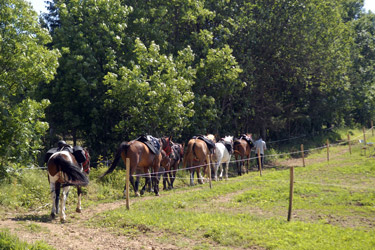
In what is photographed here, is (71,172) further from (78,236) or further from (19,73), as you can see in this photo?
(19,73)

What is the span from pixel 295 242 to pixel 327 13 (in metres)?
24.2

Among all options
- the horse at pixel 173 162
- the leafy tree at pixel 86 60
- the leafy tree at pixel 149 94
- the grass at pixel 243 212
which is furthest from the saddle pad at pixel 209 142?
the leafy tree at pixel 86 60

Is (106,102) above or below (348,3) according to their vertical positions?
below

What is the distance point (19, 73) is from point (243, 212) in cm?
903

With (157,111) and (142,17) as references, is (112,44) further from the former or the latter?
(157,111)

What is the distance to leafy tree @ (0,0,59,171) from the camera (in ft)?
45.7

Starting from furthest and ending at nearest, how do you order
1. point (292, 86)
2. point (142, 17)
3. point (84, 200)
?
point (292, 86)
point (142, 17)
point (84, 200)

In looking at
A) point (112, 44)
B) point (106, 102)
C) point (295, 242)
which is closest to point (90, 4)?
point (112, 44)

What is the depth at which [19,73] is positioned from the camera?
14.4 meters

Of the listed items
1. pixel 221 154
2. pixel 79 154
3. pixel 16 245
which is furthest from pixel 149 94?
pixel 16 245

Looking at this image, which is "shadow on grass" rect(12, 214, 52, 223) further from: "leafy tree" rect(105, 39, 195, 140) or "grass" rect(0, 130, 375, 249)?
"leafy tree" rect(105, 39, 195, 140)

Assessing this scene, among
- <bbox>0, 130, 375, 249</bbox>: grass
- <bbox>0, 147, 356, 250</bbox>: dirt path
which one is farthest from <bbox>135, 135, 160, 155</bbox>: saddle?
<bbox>0, 147, 356, 250</bbox>: dirt path

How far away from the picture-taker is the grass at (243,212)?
9.14m

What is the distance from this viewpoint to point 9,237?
28.8 ft
